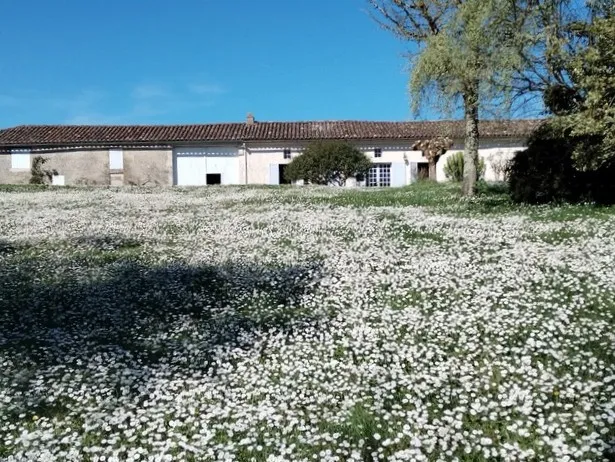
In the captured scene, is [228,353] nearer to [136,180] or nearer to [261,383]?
[261,383]

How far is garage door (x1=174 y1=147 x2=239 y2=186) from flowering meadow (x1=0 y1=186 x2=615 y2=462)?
1356 inches

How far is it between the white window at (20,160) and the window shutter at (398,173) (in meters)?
29.2

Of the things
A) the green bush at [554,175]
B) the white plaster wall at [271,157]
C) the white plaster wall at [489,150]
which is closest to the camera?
the green bush at [554,175]

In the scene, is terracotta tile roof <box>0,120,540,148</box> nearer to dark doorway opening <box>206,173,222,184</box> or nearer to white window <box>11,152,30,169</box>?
white window <box>11,152,30,169</box>

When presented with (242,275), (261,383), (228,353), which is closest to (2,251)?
(242,275)

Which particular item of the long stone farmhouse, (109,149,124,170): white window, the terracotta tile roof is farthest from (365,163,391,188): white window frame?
(109,149,124,170): white window

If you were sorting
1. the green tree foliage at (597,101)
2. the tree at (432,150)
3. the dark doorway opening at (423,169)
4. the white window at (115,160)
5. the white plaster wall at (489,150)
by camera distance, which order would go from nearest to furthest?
the green tree foliage at (597,101) < the tree at (432,150) < the white plaster wall at (489,150) < the white window at (115,160) < the dark doorway opening at (423,169)

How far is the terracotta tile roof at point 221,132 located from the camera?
46156mm

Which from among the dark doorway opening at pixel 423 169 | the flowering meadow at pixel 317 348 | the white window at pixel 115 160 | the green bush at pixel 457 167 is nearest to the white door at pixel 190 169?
the white window at pixel 115 160

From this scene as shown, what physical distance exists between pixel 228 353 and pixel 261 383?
34.3 inches

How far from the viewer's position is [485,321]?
22.1 ft

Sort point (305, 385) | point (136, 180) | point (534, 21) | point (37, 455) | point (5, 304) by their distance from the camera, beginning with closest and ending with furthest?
point (37, 455), point (305, 385), point (5, 304), point (534, 21), point (136, 180)

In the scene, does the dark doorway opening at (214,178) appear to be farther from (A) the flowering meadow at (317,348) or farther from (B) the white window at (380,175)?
(A) the flowering meadow at (317,348)

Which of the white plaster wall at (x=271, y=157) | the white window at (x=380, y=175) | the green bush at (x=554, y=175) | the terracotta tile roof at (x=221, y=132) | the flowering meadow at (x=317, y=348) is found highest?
the terracotta tile roof at (x=221, y=132)
